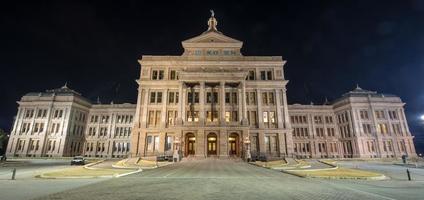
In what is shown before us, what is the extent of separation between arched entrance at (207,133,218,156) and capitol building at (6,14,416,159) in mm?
203

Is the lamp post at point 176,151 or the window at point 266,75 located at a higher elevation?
the window at point 266,75

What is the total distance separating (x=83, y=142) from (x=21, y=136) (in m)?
16.0

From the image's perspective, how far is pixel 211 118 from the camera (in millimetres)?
44812

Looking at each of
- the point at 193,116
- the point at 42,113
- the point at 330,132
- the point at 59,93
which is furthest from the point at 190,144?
the point at 42,113

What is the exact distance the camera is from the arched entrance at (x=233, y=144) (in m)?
43.9

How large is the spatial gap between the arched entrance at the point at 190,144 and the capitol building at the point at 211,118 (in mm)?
240

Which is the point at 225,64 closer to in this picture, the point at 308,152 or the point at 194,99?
the point at 194,99

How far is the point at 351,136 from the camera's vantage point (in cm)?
6228

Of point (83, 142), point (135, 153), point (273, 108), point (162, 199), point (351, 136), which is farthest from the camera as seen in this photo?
point (83, 142)

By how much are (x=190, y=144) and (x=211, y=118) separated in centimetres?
722

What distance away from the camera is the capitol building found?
44.2m

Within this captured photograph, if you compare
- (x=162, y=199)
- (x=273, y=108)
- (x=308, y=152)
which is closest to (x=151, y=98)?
(x=273, y=108)

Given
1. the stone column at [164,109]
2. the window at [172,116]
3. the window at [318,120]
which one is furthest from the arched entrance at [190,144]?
the window at [318,120]

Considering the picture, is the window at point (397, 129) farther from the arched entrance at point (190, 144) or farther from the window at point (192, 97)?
the arched entrance at point (190, 144)
